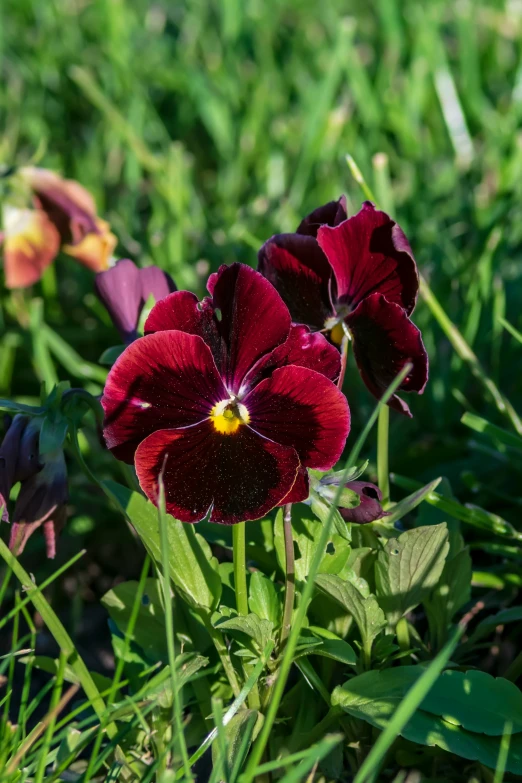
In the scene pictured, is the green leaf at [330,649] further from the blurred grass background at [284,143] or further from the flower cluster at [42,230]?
the flower cluster at [42,230]

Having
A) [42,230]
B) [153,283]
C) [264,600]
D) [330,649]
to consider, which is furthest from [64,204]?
[330,649]

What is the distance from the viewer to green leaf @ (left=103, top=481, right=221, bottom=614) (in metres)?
1.22

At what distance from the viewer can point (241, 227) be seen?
2291 mm

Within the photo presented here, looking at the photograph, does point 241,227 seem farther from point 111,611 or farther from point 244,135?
point 111,611

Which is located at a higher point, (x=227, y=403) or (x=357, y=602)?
(x=227, y=403)

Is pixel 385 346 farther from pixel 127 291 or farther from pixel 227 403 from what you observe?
pixel 127 291

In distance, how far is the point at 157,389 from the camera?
1067mm

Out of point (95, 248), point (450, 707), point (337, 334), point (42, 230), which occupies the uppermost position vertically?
point (42, 230)

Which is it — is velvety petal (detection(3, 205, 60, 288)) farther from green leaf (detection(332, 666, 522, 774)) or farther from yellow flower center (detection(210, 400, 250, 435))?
green leaf (detection(332, 666, 522, 774))

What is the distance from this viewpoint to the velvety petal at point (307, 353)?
1074 millimetres

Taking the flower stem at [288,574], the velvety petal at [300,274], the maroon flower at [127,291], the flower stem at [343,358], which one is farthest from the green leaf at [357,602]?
the maroon flower at [127,291]

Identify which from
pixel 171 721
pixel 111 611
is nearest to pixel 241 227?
pixel 111 611

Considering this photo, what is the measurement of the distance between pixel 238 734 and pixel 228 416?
0.40 metres

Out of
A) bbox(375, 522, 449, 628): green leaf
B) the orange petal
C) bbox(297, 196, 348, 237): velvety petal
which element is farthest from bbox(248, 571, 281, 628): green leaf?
the orange petal
